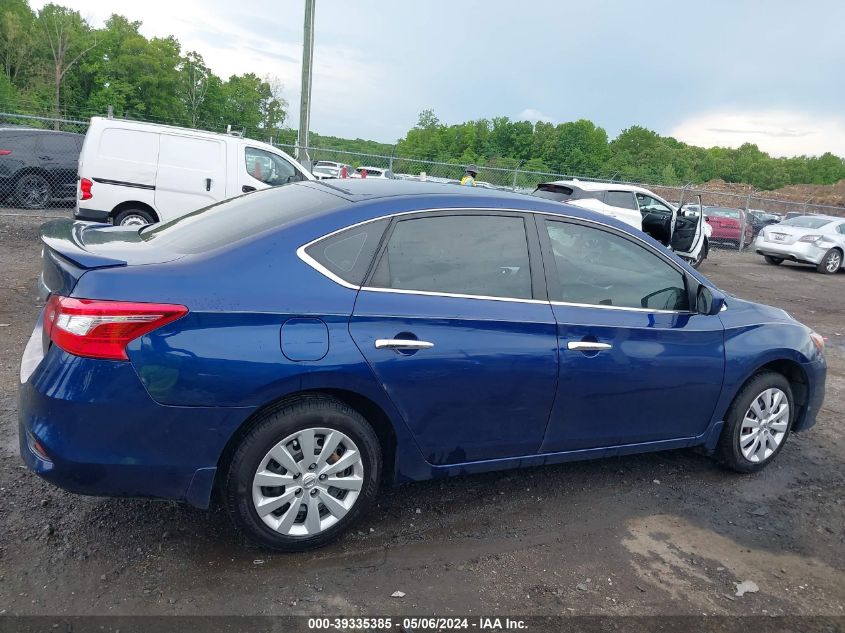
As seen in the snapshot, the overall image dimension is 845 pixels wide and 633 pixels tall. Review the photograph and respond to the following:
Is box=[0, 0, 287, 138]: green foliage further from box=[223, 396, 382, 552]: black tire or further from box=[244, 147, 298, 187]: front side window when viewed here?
box=[223, 396, 382, 552]: black tire

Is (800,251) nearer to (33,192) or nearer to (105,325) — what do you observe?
(33,192)

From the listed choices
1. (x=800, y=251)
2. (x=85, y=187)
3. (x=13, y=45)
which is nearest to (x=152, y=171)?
(x=85, y=187)

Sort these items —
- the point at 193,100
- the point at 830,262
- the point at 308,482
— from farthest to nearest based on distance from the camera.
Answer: the point at 193,100, the point at 830,262, the point at 308,482

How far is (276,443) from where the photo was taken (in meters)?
2.95

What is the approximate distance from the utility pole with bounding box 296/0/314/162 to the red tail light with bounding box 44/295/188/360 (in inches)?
518

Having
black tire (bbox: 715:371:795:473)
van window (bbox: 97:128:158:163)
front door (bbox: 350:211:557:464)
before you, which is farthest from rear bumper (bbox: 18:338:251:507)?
van window (bbox: 97:128:158:163)

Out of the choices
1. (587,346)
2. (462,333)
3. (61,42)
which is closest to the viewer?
(462,333)

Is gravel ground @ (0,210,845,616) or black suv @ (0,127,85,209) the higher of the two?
black suv @ (0,127,85,209)

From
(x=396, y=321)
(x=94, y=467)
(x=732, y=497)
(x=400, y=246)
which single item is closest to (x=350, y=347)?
(x=396, y=321)

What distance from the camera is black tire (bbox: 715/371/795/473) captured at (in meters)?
4.26

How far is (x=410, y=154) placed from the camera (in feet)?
125

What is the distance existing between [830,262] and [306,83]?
13170mm

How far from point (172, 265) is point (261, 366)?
57cm

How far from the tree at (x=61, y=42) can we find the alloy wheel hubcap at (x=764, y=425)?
52793 mm
